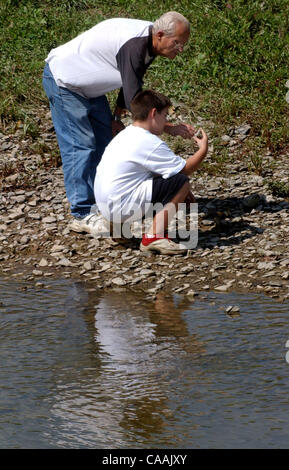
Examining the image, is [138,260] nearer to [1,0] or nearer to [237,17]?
[237,17]

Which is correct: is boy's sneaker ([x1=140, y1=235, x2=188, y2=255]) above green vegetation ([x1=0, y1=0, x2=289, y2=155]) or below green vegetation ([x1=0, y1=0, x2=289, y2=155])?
below

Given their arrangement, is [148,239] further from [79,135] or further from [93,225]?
[79,135]

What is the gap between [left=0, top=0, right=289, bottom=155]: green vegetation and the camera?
9.28 m

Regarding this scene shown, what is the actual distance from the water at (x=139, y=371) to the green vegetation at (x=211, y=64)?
10.6 feet

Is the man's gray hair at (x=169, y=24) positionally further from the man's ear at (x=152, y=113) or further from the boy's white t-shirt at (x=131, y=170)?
the boy's white t-shirt at (x=131, y=170)

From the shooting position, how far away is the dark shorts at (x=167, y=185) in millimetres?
6715

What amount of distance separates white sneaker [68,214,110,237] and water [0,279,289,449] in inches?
29.4

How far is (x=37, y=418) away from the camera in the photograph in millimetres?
4477

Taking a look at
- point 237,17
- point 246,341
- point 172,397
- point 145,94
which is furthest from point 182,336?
point 237,17

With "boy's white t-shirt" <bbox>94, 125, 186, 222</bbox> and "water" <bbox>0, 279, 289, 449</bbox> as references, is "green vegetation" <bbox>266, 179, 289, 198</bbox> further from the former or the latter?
"water" <bbox>0, 279, 289, 449</bbox>

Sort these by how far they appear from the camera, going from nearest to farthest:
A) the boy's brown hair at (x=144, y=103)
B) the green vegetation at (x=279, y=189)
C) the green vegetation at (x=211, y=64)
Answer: the boy's brown hair at (x=144, y=103) < the green vegetation at (x=279, y=189) < the green vegetation at (x=211, y=64)

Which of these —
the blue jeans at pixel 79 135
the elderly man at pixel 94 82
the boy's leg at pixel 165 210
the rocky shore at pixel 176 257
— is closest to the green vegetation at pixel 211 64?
the rocky shore at pixel 176 257

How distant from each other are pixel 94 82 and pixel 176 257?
4.93 feet

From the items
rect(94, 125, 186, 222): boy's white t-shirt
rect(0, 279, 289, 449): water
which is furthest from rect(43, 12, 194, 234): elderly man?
rect(0, 279, 289, 449): water
